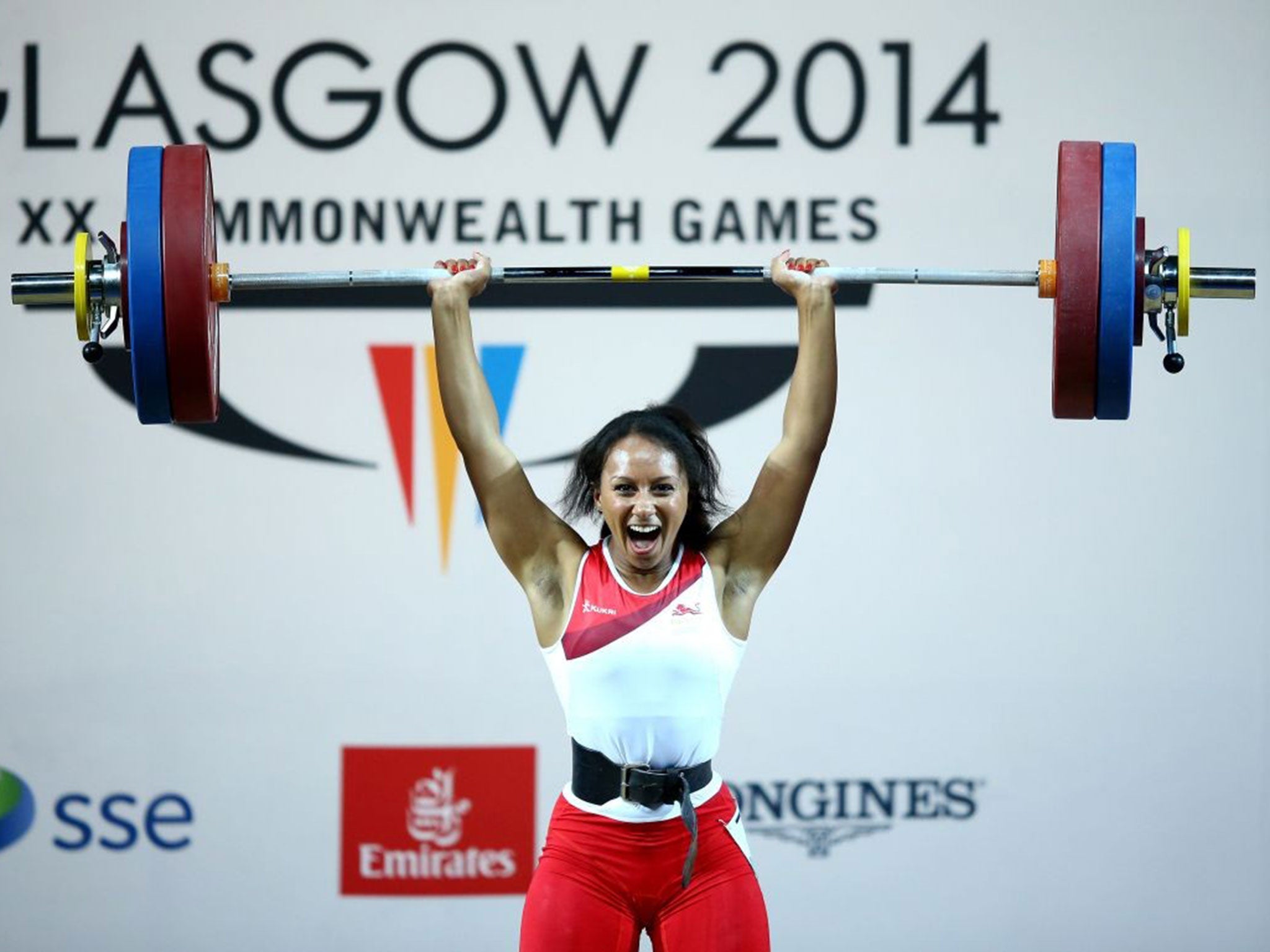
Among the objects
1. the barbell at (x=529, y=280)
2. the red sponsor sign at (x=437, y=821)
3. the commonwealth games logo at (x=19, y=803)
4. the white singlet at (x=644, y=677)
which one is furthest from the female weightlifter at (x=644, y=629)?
the commonwealth games logo at (x=19, y=803)

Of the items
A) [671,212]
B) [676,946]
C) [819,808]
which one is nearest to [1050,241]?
[671,212]

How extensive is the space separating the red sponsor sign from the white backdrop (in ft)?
0.15

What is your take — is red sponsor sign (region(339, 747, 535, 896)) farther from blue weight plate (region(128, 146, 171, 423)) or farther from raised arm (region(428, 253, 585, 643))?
blue weight plate (region(128, 146, 171, 423))

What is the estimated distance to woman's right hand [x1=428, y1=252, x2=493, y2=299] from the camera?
11.4 feet

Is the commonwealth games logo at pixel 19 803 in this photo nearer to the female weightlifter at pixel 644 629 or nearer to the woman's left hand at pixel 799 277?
the female weightlifter at pixel 644 629

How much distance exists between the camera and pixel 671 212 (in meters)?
4.95

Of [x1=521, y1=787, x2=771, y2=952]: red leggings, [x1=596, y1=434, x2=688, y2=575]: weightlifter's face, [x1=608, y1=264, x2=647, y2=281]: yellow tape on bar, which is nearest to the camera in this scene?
[x1=521, y1=787, x2=771, y2=952]: red leggings

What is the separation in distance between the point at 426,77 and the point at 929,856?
8.21 ft

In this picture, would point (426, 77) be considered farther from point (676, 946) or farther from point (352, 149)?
point (676, 946)

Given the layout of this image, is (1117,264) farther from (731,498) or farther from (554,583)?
(731,498)

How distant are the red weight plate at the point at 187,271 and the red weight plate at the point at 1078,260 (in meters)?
1.58

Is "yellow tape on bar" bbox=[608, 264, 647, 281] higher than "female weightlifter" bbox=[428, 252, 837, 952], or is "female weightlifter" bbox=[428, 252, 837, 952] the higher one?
"yellow tape on bar" bbox=[608, 264, 647, 281]

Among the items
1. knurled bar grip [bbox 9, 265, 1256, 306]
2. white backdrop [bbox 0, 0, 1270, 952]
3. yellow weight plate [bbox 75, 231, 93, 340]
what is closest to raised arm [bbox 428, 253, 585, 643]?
knurled bar grip [bbox 9, 265, 1256, 306]

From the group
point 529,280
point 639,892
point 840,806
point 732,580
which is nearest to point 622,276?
point 529,280
